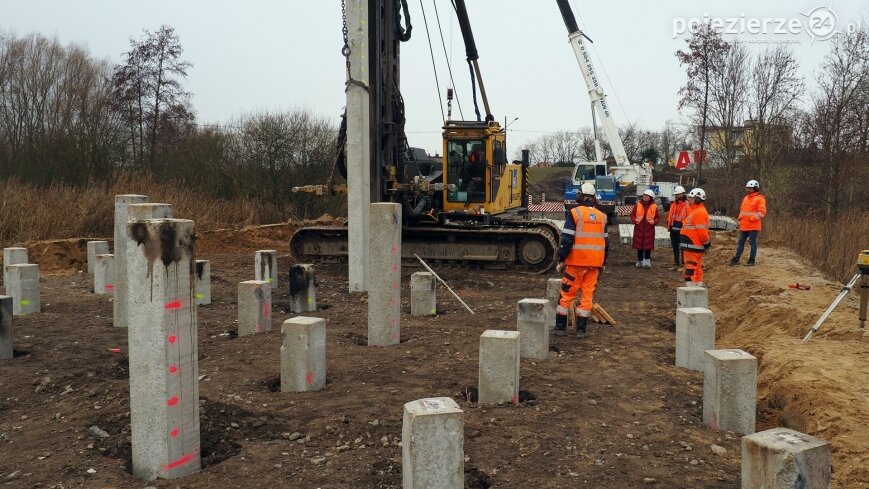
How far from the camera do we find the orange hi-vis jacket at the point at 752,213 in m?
14.3

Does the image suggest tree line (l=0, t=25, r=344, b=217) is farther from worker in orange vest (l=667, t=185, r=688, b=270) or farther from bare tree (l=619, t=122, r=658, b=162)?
bare tree (l=619, t=122, r=658, b=162)

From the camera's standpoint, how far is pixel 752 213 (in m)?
14.3

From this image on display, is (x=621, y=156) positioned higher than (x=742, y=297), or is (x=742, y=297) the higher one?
(x=621, y=156)

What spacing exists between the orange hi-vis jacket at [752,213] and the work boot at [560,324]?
713 centimetres

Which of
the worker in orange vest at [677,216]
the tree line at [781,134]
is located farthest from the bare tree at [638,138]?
the worker in orange vest at [677,216]

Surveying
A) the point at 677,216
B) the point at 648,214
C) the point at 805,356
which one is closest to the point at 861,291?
the point at 805,356

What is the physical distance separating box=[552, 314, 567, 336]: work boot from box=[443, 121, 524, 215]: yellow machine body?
7503mm

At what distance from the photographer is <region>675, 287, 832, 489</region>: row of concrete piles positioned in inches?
145

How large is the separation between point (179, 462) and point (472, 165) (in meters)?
12.4

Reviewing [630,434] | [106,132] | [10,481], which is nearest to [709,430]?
[630,434]

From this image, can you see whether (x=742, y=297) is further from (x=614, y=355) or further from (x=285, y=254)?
(x=285, y=254)

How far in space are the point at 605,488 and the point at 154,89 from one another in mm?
26845

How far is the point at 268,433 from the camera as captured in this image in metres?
5.19

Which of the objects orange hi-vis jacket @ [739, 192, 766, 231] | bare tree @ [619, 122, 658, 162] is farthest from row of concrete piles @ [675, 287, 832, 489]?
bare tree @ [619, 122, 658, 162]
